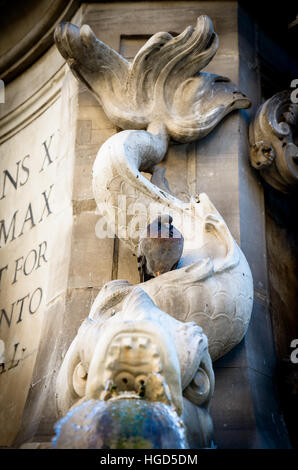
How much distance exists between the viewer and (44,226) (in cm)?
533

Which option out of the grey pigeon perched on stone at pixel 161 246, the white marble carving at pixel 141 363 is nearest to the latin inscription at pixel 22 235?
the grey pigeon perched on stone at pixel 161 246

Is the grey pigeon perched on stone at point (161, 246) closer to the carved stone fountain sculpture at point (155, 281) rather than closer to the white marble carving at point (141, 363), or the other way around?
the carved stone fountain sculpture at point (155, 281)

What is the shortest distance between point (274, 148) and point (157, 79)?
74cm

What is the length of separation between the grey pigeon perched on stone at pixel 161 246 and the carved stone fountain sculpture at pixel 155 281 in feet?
0.10

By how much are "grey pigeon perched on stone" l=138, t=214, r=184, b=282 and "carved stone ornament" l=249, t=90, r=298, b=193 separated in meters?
1.01

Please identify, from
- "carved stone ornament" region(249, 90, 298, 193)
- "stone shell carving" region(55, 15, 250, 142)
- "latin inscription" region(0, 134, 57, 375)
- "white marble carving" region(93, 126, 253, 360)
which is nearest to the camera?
"white marble carving" region(93, 126, 253, 360)

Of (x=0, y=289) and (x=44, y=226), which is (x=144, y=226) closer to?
(x=44, y=226)

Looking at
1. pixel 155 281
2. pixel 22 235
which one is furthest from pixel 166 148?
pixel 22 235

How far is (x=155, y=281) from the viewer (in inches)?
155

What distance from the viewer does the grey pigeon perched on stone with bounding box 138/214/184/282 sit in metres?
4.01

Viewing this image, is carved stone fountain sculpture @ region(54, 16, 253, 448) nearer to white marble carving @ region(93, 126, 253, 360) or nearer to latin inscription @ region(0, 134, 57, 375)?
white marble carving @ region(93, 126, 253, 360)

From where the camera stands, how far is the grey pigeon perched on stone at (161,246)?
13.2 feet

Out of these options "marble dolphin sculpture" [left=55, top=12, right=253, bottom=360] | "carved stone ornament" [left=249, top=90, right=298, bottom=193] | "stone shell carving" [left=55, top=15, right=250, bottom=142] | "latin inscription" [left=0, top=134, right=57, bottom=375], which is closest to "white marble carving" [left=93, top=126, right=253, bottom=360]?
"marble dolphin sculpture" [left=55, top=12, right=253, bottom=360]

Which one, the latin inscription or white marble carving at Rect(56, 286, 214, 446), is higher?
the latin inscription
